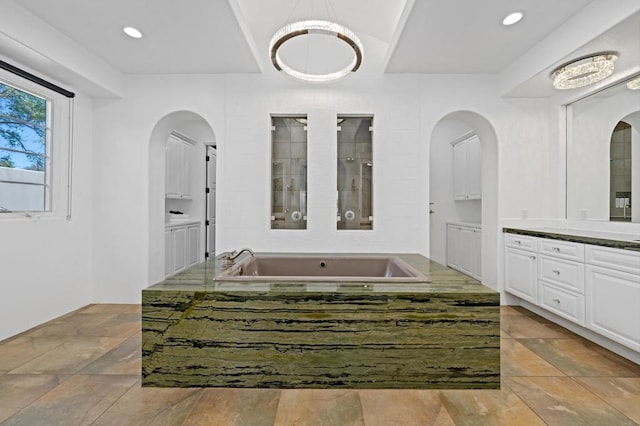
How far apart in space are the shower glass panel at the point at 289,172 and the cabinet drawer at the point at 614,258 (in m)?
2.53

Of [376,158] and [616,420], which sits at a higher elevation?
[376,158]

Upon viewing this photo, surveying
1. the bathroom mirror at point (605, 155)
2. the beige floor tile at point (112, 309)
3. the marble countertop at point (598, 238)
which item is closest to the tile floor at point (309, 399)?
the marble countertop at point (598, 238)

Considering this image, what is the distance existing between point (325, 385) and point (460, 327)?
825 millimetres

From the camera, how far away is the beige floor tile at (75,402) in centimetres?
178

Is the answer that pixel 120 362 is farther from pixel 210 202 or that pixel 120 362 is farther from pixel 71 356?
pixel 210 202

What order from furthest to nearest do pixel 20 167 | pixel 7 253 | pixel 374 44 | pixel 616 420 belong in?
pixel 374 44
pixel 20 167
pixel 7 253
pixel 616 420

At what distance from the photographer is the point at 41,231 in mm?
3223

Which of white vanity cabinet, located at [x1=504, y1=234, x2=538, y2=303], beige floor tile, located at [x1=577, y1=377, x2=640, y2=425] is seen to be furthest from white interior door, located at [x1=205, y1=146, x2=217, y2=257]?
beige floor tile, located at [x1=577, y1=377, x2=640, y2=425]

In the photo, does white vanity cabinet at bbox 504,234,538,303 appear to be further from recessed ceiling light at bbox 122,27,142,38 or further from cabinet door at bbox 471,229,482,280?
recessed ceiling light at bbox 122,27,142,38

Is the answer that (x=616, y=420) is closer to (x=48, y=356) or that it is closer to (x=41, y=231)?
(x=48, y=356)

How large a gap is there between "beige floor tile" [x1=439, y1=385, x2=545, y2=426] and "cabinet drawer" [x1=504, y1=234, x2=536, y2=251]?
1.71m

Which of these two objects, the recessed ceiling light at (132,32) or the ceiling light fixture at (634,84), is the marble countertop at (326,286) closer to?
the recessed ceiling light at (132,32)

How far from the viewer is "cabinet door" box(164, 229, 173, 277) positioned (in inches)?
181

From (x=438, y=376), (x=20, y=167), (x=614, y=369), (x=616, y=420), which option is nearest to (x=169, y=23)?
(x=20, y=167)
